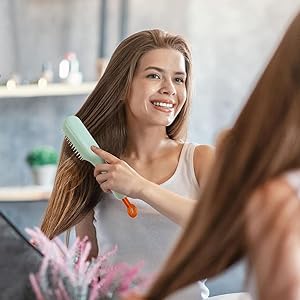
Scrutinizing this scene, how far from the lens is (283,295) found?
602 mm

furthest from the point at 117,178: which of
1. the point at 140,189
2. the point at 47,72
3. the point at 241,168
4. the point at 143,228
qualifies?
the point at 47,72

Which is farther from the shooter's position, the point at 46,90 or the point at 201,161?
the point at 46,90

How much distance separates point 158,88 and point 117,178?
8.6 inches

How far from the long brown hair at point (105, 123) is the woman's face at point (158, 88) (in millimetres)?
14

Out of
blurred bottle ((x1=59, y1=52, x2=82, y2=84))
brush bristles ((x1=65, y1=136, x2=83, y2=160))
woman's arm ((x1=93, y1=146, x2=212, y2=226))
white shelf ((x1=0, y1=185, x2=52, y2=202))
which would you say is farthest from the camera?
blurred bottle ((x1=59, y1=52, x2=82, y2=84))

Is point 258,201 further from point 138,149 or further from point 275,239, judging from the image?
point 138,149

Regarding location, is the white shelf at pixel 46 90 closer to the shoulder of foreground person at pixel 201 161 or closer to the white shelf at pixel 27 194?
the white shelf at pixel 27 194

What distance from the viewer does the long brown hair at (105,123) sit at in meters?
1.38

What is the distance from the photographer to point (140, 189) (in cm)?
125

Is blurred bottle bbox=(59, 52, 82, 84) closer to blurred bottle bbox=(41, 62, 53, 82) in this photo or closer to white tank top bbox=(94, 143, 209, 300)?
blurred bottle bbox=(41, 62, 53, 82)

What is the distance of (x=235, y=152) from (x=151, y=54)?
0.80 metres

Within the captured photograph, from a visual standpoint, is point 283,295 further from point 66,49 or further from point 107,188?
point 66,49

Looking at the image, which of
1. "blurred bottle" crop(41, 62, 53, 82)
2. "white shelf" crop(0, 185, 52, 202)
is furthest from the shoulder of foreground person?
"blurred bottle" crop(41, 62, 53, 82)

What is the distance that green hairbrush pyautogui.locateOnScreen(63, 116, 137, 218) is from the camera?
4.31ft
